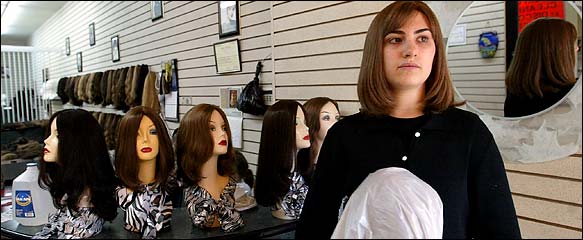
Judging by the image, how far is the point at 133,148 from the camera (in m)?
1.32

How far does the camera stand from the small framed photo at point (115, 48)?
146 cm

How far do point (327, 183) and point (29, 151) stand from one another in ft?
2.87

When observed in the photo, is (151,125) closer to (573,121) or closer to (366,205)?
(366,205)

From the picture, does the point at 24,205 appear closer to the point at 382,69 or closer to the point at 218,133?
the point at 218,133

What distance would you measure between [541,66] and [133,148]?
4.37ft

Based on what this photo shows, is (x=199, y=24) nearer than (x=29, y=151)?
No

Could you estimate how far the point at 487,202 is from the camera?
3.05 feet

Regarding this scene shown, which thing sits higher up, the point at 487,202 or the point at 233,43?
the point at 233,43

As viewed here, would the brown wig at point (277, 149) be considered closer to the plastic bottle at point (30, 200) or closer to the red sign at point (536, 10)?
the plastic bottle at point (30, 200)

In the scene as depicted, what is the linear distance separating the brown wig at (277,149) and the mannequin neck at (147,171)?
372 millimetres

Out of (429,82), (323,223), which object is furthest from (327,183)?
(429,82)

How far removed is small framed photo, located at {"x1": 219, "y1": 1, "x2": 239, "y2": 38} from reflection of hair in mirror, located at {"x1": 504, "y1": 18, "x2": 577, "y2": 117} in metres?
1.00

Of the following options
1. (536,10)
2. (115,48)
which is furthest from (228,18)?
(536,10)

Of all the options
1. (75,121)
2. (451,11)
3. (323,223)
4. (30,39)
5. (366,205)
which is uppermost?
(451,11)
